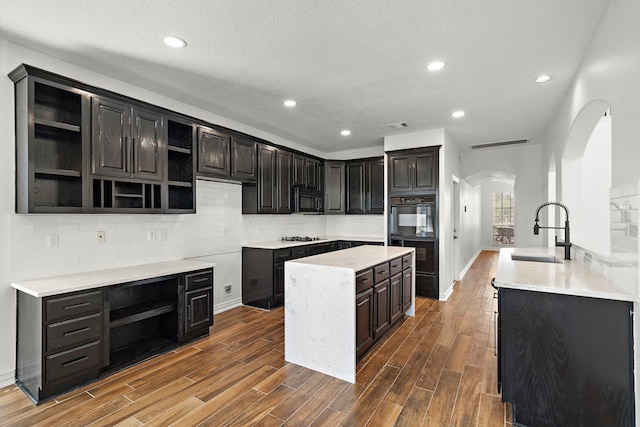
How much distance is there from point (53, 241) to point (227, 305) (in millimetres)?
2319

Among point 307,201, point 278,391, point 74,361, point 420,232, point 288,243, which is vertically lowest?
point 278,391

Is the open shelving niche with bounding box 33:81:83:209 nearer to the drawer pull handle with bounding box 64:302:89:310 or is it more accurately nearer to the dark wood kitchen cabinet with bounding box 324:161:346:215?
the drawer pull handle with bounding box 64:302:89:310

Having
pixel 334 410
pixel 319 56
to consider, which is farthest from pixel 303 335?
pixel 319 56

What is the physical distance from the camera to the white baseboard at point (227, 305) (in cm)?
444

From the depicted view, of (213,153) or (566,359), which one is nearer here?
(566,359)

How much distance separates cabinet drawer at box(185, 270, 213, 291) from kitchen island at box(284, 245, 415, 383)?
1043 millimetres

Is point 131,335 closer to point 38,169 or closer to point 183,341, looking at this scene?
point 183,341

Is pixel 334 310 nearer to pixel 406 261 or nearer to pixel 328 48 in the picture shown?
pixel 406 261

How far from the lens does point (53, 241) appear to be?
2.81 metres

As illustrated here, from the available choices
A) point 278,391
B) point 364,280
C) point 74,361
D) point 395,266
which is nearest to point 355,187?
point 395,266

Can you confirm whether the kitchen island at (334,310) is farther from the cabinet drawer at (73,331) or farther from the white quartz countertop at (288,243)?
the white quartz countertop at (288,243)

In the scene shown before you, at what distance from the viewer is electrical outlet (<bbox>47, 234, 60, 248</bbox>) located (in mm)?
2785

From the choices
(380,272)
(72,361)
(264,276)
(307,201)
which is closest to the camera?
(72,361)

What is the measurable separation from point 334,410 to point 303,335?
746mm
